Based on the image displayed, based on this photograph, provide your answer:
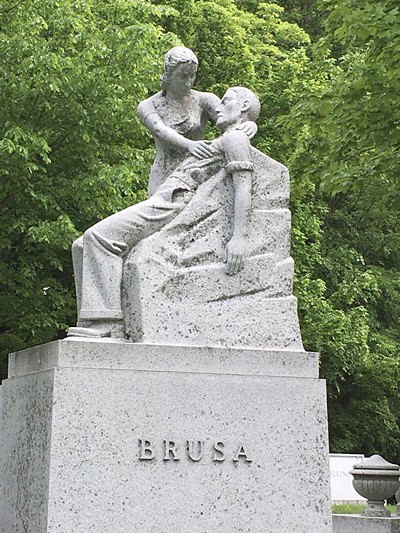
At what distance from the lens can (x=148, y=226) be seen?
7348 mm

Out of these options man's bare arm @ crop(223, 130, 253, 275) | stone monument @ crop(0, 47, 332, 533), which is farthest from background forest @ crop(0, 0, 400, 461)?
stone monument @ crop(0, 47, 332, 533)

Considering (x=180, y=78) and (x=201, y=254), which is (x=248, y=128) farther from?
(x=201, y=254)

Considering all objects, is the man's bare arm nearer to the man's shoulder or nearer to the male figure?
the male figure

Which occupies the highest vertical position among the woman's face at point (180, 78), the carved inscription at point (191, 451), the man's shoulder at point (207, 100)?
the woman's face at point (180, 78)

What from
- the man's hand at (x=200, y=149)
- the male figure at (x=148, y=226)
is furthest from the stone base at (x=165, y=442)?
the man's hand at (x=200, y=149)

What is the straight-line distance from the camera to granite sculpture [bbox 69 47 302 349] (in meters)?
7.12

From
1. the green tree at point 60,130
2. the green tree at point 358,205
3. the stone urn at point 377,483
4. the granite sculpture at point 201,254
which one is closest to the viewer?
the granite sculpture at point 201,254

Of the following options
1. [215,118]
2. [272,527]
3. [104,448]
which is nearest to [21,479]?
[104,448]

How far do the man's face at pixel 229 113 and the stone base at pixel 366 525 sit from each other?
634cm

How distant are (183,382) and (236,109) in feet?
6.85

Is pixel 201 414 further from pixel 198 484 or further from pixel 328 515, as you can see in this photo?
pixel 328 515

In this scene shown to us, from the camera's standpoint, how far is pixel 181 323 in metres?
A: 7.13

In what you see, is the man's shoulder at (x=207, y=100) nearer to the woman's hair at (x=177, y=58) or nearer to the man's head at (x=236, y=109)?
the man's head at (x=236, y=109)

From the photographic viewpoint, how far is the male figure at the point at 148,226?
712 centimetres
